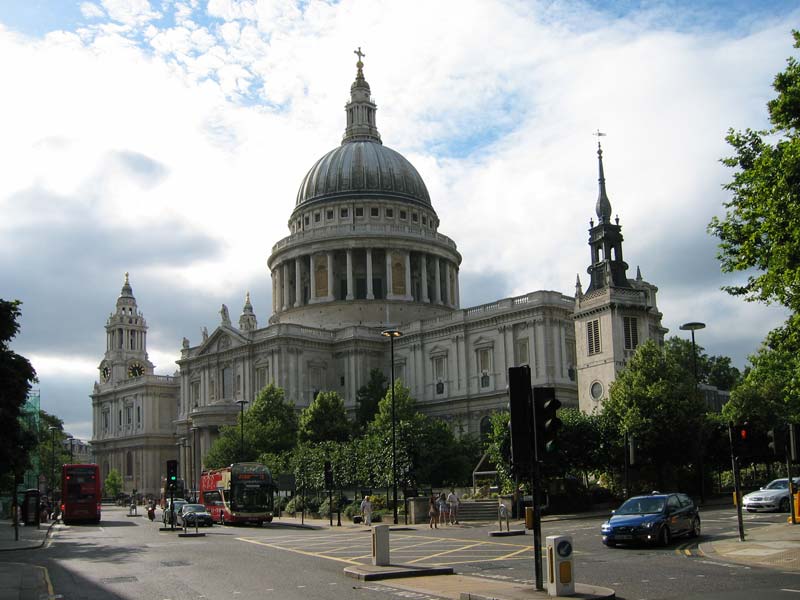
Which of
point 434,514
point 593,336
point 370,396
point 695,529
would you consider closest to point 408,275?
point 370,396

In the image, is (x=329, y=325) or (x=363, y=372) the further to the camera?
(x=329, y=325)

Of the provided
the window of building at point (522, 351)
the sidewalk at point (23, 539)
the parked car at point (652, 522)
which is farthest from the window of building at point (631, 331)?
the sidewalk at point (23, 539)

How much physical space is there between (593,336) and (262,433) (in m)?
29.1

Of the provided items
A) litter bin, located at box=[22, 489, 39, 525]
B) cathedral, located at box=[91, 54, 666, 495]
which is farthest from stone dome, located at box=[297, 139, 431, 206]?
litter bin, located at box=[22, 489, 39, 525]

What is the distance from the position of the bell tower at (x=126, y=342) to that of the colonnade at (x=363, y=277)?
4245 cm

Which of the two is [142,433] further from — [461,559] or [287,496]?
[461,559]

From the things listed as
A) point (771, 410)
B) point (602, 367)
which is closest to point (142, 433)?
point (602, 367)

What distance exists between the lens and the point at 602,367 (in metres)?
63.3

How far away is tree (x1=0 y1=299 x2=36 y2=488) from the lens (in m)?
41.2

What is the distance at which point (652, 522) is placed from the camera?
90.8 feet

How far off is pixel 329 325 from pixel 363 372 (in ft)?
34.8

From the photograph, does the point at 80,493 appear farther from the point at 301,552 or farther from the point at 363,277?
the point at 363,277

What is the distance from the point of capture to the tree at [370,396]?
3430 inches

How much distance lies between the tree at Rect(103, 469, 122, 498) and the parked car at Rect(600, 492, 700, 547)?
109 m
